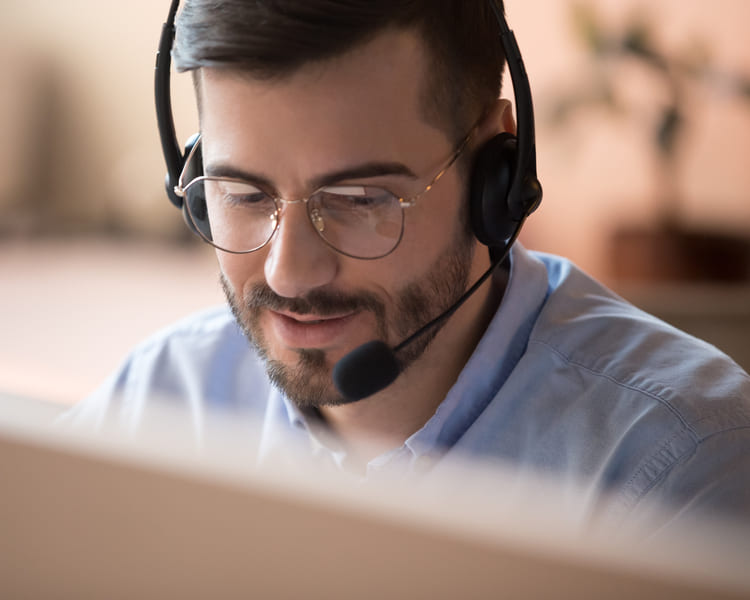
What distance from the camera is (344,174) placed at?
0.95 metres

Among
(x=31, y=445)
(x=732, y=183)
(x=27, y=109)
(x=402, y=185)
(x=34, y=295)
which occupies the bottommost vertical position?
(x=34, y=295)

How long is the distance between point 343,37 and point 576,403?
0.50 m

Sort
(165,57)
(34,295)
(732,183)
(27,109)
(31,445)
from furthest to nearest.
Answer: (27,109)
(34,295)
(732,183)
(165,57)
(31,445)

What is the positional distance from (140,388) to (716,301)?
5.63ft

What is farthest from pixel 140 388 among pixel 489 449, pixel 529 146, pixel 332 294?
pixel 529 146

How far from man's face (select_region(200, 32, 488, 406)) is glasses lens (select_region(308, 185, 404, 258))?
0.01m

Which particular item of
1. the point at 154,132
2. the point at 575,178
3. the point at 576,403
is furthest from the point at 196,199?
the point at 154,132

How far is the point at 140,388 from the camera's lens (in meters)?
1.28

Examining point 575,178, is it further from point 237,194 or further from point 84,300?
point 237,194

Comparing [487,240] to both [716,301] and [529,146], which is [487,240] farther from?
[716,301]

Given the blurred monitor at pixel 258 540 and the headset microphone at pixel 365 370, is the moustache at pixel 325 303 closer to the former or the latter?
the headset microphone at pixel 365 370

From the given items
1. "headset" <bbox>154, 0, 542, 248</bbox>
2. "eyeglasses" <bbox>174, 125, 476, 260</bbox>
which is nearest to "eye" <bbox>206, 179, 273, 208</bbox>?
"eyeglasses" <bbox>174, 125, 476, 260</bbox>

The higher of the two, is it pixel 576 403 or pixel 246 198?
pixel 246 198

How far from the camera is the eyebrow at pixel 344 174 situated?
3.10 feet
